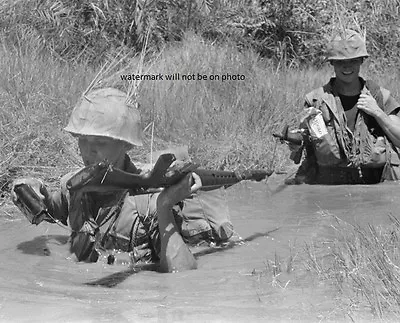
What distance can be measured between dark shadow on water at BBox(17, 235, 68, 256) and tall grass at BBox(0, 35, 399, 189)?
1093mm

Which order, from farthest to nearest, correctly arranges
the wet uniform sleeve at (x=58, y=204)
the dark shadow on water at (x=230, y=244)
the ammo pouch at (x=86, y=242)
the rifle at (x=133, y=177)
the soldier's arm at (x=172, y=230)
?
the dark shadow on water at (x=230, y=244), the wet uniform sleeve at (x=58, y=204), the ammo pouch at (x=86, y=242), the soldier's arm at (x=172, y=230), the rifle at (x=133, y=177)

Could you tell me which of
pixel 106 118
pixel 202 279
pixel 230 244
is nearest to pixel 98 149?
pixel 106 118

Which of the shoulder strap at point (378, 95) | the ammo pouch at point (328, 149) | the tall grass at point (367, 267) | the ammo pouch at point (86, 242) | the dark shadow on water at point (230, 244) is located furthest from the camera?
the shoulder strap at point (378, 95)

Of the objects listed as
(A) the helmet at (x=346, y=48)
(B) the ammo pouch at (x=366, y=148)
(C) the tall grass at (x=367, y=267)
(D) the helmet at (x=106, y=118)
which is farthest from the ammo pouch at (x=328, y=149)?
(D) the helmet at (x=106, y=118)

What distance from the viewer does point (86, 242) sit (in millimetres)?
5008

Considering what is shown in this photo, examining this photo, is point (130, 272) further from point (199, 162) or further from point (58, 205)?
point (199, 162)

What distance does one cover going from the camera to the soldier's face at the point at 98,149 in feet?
15.5

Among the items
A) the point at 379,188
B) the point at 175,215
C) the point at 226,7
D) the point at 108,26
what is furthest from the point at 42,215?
the point at 226,7

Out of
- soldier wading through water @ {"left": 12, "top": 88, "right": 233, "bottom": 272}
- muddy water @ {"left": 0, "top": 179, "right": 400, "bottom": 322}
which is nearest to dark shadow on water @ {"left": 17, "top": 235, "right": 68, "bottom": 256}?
muddy water @ {"left": 0, "top": 179, "right": 400, "bottom": 322}

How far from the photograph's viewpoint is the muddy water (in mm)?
3861

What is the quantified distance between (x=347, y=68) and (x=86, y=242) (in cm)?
364

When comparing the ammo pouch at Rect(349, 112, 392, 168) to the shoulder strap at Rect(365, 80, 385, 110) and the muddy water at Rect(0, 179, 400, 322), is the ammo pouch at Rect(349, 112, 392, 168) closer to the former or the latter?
the shoulder strap at Rect(365, 80, 385, 110)

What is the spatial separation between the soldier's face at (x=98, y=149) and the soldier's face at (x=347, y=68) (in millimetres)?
3573

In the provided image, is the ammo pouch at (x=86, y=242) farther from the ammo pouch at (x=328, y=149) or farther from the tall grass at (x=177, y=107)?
the ammo pouch at (x=328, y=149)
